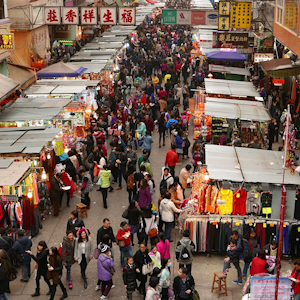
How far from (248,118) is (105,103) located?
25.4ft

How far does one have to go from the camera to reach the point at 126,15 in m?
25.6

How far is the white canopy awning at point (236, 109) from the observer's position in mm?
16125

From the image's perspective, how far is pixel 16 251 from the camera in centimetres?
1038

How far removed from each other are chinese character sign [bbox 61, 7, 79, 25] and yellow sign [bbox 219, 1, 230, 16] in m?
7.02

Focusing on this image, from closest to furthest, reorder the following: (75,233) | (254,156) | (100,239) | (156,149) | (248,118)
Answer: (100,239) < (75,233) < (254,156) < (248,118) < (156,149)

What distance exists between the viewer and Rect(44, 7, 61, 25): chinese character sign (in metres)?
26.0

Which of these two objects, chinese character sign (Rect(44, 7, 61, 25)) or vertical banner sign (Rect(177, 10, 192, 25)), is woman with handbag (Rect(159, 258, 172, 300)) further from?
vertical banner sign (Rect(177, 10, 192, 25))

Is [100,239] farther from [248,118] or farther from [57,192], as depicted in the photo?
[248,118]

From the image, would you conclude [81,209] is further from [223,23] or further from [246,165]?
[223,23]

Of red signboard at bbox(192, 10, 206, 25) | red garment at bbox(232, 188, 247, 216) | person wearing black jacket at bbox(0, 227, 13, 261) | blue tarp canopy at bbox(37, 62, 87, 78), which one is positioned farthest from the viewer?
red signboard at bbox(192, 10, 206, 25)

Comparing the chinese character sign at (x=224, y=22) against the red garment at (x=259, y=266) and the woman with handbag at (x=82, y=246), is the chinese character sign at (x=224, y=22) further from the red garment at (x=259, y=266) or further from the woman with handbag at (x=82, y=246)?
the red garment at (x=259, y=266)

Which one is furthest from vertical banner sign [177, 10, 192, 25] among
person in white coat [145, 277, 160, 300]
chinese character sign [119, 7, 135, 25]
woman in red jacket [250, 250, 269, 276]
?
person in white coat [145, 277, 160, 300]

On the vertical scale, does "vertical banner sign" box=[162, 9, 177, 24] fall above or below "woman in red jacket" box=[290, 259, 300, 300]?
above

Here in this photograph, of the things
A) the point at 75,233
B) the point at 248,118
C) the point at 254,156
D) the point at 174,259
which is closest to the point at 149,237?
the point at 174,259
